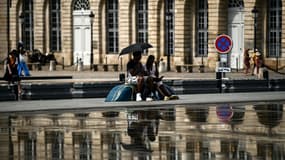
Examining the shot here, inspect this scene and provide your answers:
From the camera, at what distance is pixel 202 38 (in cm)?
5922

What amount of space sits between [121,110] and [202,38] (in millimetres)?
33564

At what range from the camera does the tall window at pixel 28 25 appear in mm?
68688

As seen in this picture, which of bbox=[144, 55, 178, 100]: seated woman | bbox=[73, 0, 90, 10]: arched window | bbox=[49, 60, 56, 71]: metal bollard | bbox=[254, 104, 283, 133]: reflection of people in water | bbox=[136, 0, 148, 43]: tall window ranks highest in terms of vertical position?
bbox=[73, 0, 90, 10]: arched window

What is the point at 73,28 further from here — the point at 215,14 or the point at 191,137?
the point at 191,137

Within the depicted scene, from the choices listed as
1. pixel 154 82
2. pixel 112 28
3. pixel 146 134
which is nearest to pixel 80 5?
pixel 112 28

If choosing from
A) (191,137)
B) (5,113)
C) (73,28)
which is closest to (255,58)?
(73,28)

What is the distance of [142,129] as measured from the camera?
19938 millimetres

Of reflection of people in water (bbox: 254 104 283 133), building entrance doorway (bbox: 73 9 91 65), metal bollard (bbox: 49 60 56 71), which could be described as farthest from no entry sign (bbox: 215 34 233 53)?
building entrance doorway (bbox: 73 9 91 65)

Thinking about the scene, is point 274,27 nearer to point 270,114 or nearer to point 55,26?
point 55,26

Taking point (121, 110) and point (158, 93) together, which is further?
point (158, 93)

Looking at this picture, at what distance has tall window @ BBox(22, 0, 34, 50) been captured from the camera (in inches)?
2704

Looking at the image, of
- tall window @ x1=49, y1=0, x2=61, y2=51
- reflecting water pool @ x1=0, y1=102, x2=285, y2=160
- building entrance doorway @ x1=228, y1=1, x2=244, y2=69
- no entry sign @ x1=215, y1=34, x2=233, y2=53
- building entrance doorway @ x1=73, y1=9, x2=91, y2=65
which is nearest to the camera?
reflecting water pool @ x1=0, y1=102, x2=285, y2=160

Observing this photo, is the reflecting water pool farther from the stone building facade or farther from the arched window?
the arched window

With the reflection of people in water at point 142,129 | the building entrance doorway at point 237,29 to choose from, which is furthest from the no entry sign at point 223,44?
the building entrance doorway at point 237,29
